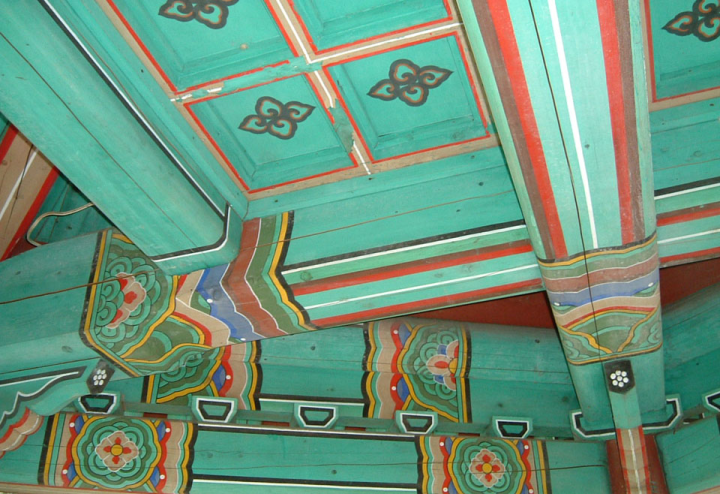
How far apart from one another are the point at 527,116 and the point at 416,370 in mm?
1650

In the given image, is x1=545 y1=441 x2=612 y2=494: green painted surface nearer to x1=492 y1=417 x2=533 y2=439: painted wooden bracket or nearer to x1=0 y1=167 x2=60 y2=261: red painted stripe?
x1=492 y1=417 x2=533 y2=439: painted wooden bracket

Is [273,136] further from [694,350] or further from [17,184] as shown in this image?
[694,350]

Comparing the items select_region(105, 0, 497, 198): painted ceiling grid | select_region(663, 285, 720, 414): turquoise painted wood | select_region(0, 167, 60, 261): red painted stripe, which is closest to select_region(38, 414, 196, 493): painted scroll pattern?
select_region(0, 167, 60, 261): red painted stripe

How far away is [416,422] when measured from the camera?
319 centimetres

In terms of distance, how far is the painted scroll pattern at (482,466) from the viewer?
3.05m

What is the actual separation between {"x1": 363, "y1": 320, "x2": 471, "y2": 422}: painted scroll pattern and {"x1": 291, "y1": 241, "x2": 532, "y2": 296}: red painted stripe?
30.0 inches

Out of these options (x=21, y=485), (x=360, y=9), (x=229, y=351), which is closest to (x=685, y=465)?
(x=229, y=351)

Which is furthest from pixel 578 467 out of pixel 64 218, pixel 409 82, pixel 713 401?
pixel 64 218

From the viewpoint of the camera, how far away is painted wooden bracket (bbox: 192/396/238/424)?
125 inches

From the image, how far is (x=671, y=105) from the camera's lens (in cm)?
250

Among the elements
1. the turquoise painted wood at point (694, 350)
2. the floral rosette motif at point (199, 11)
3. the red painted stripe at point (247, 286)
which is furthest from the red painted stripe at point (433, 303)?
the floral rosette motif at point (199, 11)

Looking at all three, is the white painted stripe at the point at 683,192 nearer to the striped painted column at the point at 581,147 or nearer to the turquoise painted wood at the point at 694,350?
the striped painted column at the point at 581,147

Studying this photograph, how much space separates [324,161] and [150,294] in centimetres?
79

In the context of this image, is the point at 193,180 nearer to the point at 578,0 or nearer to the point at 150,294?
the point at 150,294
